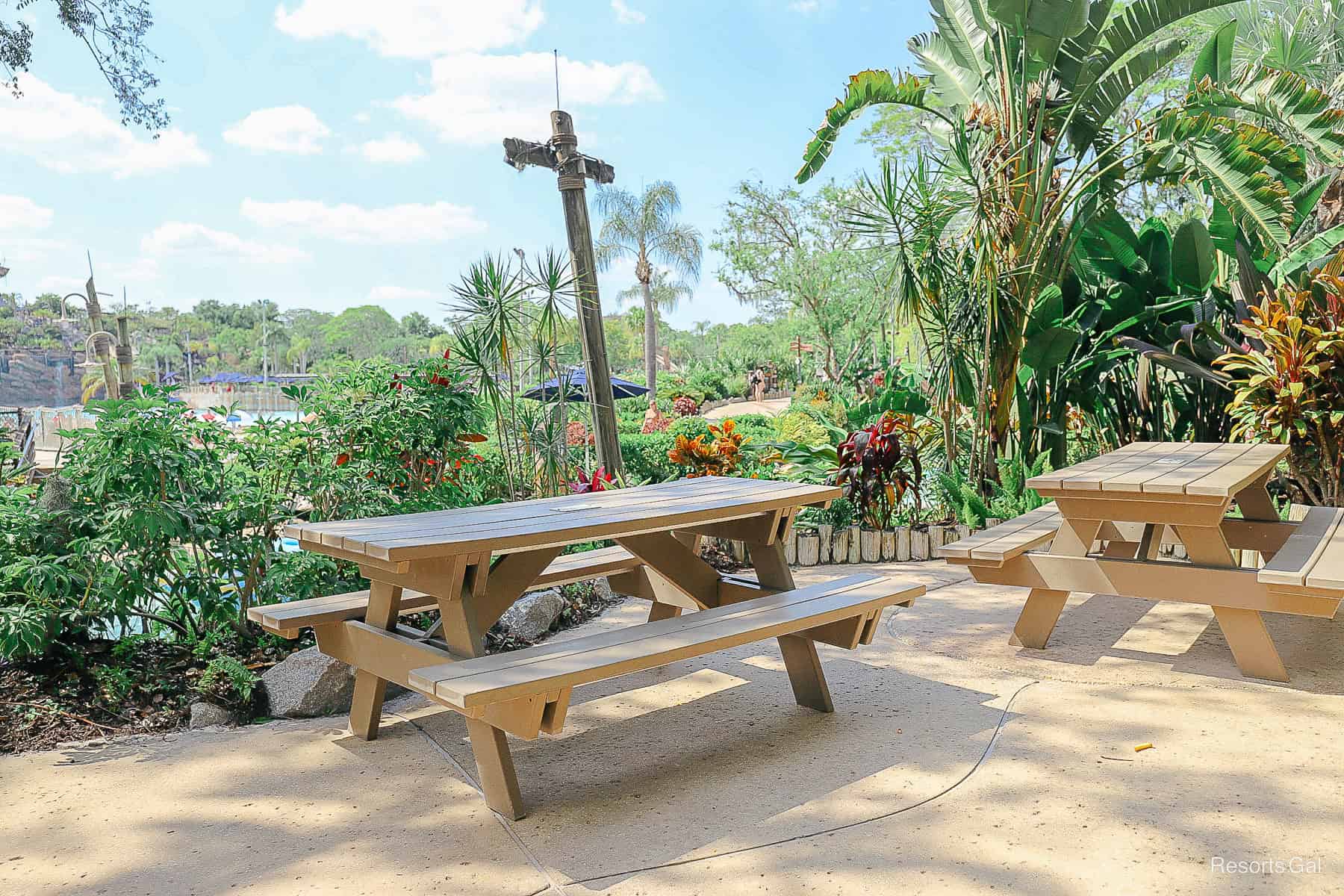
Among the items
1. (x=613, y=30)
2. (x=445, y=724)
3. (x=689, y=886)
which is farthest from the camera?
(x=613, y=30)

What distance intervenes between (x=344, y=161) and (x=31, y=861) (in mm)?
164647

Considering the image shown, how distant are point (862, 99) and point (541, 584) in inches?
197

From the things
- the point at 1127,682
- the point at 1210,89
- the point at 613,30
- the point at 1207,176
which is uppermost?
the point at 613,30

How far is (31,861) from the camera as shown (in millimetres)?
2137

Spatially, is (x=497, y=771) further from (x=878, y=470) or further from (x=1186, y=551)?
(x=878, y=470)

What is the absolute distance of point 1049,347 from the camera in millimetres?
6023

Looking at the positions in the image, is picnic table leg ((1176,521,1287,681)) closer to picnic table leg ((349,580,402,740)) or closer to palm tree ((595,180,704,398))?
picnic table leg ((349,580,402,740))

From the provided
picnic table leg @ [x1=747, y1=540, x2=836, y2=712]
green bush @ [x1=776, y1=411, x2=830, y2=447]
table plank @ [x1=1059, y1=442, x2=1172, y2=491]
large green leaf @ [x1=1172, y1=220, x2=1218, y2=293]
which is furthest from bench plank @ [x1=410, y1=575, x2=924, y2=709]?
green bush @ [x1=776, y1=411, x2=830, y2=447]

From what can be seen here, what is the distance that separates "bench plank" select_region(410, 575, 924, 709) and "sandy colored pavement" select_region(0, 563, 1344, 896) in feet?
1.37

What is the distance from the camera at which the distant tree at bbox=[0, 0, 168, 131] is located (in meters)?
4.66

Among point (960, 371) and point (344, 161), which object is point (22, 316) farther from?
point (344, 161)

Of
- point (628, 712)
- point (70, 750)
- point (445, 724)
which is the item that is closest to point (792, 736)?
point (628, 712)

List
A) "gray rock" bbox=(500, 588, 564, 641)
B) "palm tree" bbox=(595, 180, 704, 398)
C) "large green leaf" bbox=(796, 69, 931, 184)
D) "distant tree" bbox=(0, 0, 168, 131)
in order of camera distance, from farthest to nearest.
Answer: "palm tree" bbox=(595, 180, 704, 398)
"large green leaf" bbox=(796, 69, 931, 184)
"distant tree" bbox=(0, 0, 168, 131)
"gray rock" bbox=(500, 588, 564, 641)

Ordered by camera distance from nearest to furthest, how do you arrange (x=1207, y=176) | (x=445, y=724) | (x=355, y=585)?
(x=445, y=724), (x=355, y=585), (x=1207, y=176)
